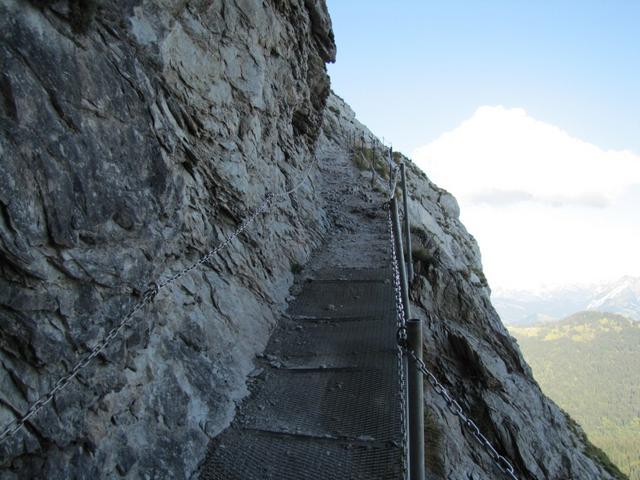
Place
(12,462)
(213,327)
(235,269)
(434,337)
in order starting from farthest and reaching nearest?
(434,337) → (235,269) → (213,327) → (12,462)

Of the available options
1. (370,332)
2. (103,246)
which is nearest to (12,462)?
(103,246)

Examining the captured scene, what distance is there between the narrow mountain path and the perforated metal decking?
0.01m

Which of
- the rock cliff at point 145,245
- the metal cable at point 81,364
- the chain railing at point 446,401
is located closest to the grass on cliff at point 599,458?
the rock cliff at point 145,245

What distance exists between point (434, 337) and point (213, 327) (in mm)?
6038

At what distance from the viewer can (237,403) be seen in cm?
591

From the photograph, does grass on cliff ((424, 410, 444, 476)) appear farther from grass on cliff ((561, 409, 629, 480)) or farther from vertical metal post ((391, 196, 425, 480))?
grass on cliff ((561, 409, 629, 480))

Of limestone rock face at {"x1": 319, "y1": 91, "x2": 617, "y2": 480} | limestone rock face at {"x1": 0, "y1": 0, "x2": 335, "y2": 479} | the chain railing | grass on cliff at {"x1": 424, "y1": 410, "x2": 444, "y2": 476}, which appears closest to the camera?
the chain railing

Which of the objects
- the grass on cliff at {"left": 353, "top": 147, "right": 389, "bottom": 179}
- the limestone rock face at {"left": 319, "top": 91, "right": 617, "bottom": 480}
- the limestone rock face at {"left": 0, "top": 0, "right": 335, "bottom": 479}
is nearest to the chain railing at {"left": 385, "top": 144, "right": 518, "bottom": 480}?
the limestone rock face at {"left": 319, "top": 91, "right": 617, "bottom": 480}

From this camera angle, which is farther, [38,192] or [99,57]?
[99,57]

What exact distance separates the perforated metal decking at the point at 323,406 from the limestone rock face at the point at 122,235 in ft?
1.14

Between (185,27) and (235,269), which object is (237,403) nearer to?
(235,269)

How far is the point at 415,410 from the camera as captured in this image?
3691 millimetres

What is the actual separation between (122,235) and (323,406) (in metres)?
3.38

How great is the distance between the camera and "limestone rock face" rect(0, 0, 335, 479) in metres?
3.59
